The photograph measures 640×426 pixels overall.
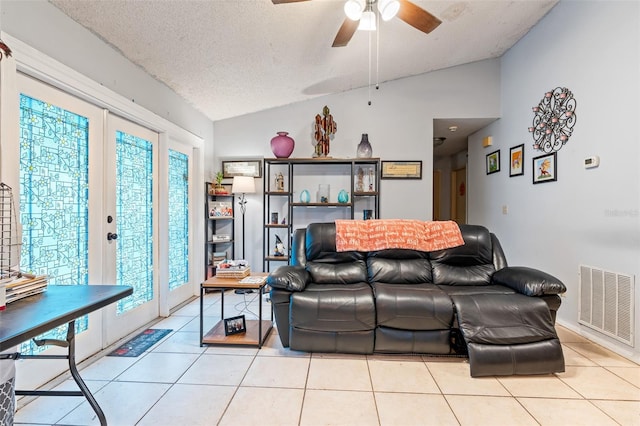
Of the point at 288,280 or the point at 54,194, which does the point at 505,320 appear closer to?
the point at 288,280

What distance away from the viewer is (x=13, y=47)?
1577 millimetres

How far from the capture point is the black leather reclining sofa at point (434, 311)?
195cm

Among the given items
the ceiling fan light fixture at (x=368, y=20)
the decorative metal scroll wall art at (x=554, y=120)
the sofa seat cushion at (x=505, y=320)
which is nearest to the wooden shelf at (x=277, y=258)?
the sofa seat cushion at (x=505, y=320)

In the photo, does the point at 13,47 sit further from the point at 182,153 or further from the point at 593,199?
the point at 593,199

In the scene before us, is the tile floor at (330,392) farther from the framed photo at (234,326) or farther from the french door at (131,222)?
the french door at (131,222)

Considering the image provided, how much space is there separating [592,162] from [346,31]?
2298 mm

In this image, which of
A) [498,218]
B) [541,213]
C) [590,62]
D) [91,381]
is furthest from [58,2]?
[498,218]

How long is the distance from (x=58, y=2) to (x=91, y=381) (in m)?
2.36

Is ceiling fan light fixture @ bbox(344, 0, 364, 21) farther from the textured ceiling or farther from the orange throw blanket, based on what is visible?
the orange throw blanket

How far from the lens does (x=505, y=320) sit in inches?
78.7

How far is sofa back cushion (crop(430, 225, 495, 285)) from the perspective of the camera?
8.59ft

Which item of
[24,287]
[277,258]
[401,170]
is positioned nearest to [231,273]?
[277,258]

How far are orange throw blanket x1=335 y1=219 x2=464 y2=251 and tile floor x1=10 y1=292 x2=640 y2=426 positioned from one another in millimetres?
962

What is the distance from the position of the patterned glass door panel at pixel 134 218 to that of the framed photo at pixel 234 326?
0.92m
